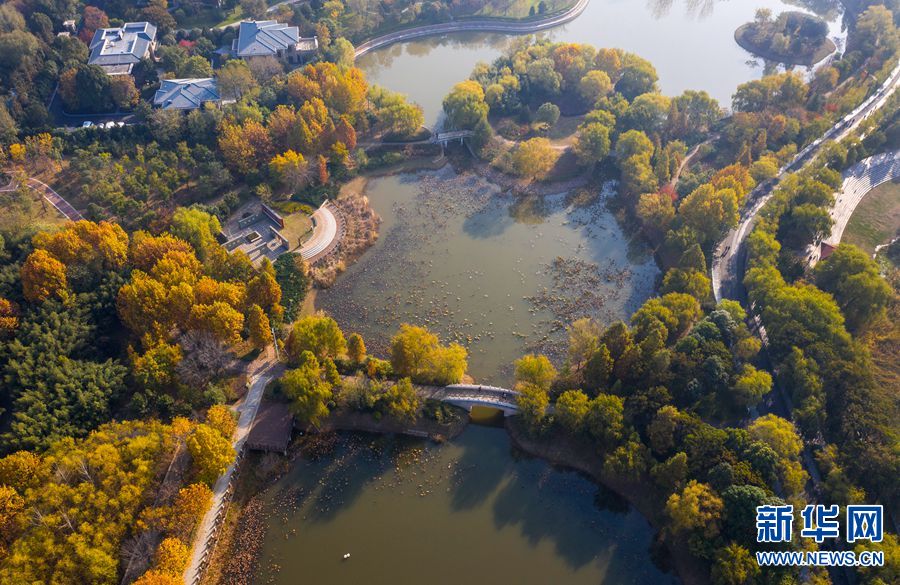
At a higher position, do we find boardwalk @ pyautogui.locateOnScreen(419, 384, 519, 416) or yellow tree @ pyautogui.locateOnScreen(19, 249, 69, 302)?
yellow tree @ pyautogui.locateOnScreen(19, 249, 69, 302)

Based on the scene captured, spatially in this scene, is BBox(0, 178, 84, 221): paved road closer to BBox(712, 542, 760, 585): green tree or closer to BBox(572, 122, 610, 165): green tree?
BBox(572, 122, 610, 165): green tree

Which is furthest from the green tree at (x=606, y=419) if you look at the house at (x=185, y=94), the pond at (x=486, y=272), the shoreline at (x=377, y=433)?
the house at (x=185, y=94)

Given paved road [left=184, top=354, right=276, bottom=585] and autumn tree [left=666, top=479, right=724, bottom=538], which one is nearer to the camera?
autumn tree [left=666, top=479, right=724, bottom=538]

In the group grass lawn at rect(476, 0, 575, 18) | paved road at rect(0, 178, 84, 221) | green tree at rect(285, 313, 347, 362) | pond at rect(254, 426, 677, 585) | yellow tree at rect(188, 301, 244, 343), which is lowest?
pond at rect(254, 426, 677, 585)

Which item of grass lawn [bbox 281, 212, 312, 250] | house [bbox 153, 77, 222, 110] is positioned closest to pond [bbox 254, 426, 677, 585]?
grass lawn [bbox 281, 212, 312, 250]

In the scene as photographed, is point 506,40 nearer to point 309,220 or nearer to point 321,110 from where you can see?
point 321,110

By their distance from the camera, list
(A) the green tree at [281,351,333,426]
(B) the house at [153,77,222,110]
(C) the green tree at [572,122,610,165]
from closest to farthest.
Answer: (A) the green tree at [281,351,333,426] → (C) the green tree at [572,122,610,165] → (B) the house at [153,77,222,110]

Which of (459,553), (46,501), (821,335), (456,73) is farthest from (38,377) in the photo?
(456,73)
